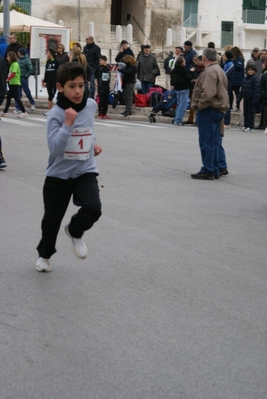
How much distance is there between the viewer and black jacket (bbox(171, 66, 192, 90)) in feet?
74.6

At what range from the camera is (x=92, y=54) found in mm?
25938

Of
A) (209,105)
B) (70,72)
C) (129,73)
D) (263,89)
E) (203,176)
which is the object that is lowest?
(203,176)

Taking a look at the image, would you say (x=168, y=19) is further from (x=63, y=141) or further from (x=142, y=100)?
(x=63, y=141)

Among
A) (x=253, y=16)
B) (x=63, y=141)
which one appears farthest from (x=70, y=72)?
(x=253, y=16)

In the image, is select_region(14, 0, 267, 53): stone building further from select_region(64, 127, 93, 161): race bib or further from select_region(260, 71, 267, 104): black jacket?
select_region(64, 127, 93, 161): race bib

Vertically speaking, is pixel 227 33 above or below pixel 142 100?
above

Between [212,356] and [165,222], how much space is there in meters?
4.30

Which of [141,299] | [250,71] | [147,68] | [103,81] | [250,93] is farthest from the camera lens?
[147,68]

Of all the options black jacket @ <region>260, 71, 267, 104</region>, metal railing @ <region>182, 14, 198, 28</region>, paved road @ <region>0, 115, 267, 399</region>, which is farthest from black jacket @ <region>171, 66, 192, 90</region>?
metal railing @ <region>182, 14, 198, 28</region>

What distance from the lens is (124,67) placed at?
2405 centimetres

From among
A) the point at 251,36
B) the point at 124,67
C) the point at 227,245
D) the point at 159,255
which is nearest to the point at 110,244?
the point at 159,255

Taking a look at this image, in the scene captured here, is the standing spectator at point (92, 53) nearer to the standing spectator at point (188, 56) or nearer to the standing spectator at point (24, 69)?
the standing spectator at point (24, 69)

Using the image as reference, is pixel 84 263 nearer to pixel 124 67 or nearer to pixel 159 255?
pixel 159 255

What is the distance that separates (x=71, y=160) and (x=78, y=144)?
149 millimetres
